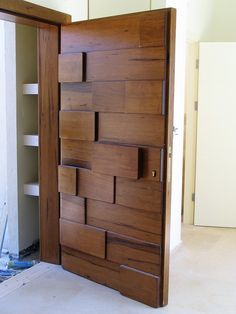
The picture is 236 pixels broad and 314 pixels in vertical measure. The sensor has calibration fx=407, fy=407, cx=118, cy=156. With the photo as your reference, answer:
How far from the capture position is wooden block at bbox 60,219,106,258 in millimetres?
2846

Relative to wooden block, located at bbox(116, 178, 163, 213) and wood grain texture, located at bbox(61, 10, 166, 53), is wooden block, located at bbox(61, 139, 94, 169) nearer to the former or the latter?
wooden block, located at bbox(116, 178, 163, 213)

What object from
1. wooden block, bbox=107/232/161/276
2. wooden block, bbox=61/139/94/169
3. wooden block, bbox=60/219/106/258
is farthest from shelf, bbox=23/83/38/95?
wooden block, bbox=107/232/161/276

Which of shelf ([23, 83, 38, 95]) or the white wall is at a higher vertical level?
the white wall

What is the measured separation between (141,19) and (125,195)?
1105 millimetres

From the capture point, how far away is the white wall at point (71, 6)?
2775 millimetres

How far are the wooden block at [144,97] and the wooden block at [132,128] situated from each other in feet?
0.14

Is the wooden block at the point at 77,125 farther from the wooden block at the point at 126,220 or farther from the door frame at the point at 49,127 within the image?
the wooden block at the point at 126,220

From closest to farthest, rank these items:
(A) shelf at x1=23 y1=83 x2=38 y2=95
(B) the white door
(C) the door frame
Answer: (C) the door frame, (A) shelf at x1=23 y1=83 x2=38 y2=95, (B) the white door

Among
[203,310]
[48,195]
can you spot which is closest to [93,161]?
[48,195]

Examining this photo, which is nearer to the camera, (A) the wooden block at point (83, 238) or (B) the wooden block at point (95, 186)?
(B) the wooden block at point (95, 186)

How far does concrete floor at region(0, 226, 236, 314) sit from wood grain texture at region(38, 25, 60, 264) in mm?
235

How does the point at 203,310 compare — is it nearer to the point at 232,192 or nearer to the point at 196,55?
the point at 232,192

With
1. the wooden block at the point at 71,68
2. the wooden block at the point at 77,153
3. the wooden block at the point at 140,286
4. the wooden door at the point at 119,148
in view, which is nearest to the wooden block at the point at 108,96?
the wooden door at the point at 119,148

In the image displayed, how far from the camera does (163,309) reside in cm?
258
